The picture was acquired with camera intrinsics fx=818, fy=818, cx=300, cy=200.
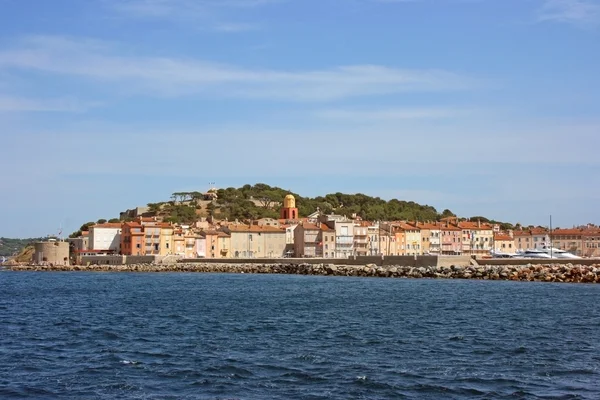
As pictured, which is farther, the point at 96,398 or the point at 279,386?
the point at 279,386

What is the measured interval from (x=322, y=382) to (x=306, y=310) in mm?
17349

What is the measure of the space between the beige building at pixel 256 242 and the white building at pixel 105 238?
44.2 feet

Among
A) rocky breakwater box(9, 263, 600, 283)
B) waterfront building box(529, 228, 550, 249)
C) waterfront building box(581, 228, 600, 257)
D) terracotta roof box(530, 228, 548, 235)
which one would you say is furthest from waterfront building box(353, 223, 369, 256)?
waterfront building box(581, 228, 600, 257)

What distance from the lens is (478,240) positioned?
109562 millimetres

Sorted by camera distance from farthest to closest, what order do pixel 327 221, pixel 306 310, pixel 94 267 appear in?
1. pixel 327 221
2. pixel 94 267
3. pixel 306 310

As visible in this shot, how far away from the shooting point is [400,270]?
69.3 meters

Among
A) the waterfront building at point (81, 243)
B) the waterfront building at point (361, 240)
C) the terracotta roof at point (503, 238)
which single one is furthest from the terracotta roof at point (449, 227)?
the waterfront building at point (81, 243)

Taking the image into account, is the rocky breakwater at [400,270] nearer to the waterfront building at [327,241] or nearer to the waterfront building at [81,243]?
the waterfront building at [81,243]

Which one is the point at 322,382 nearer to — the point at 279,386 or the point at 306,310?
the point at 279,386

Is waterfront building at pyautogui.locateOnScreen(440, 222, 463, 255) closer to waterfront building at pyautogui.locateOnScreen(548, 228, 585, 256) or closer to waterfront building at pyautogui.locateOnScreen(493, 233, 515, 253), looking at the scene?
waterfront building at pyautogui.locateOnScreen(493, 233, 515, 253)

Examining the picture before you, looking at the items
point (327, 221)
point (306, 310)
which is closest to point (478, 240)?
point (327, 221)

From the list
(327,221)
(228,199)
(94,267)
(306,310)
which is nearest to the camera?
(306,310)

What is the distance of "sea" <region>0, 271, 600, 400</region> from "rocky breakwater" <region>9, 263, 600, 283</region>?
1795cm

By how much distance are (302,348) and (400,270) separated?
1893 inches
